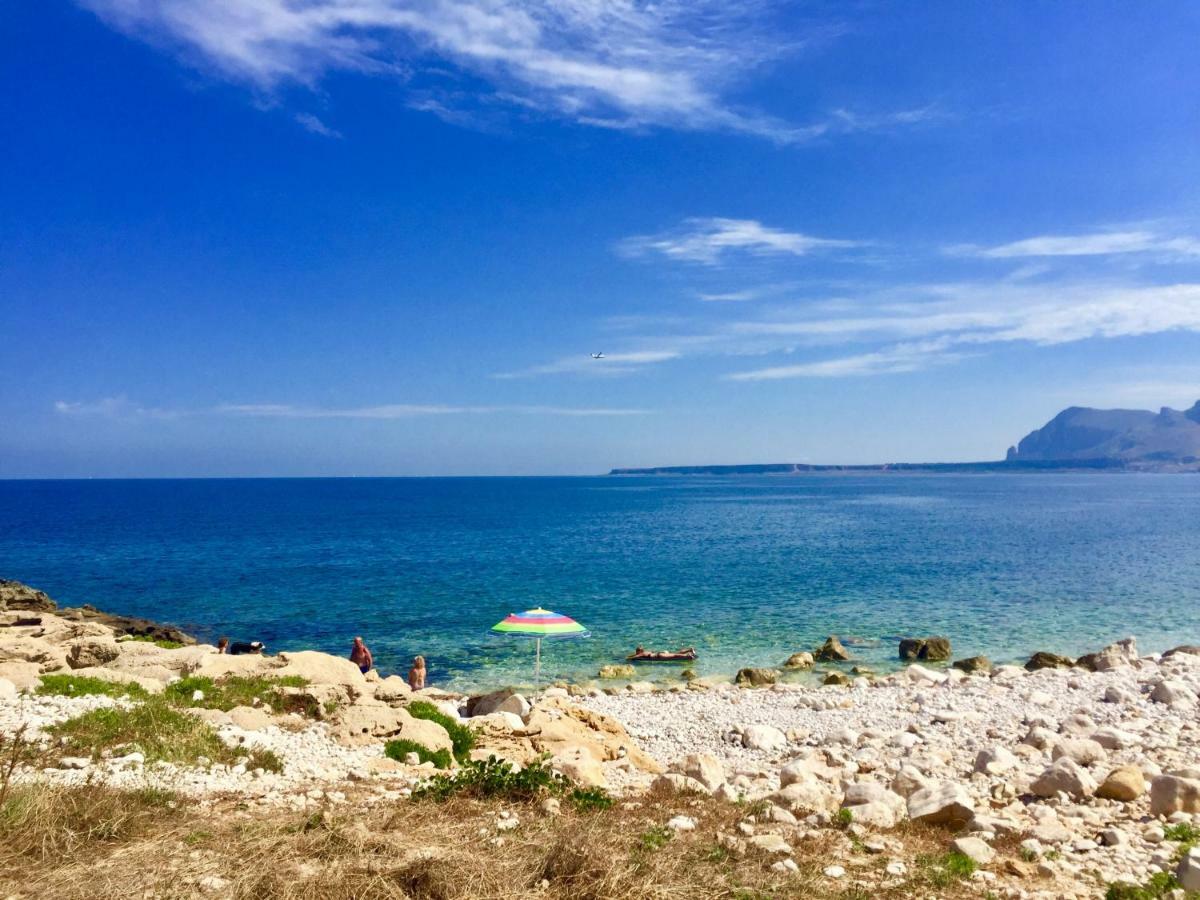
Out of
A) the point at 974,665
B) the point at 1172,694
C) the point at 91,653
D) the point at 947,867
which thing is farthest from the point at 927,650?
the point at 91,653

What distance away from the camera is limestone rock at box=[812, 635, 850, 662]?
31.3m

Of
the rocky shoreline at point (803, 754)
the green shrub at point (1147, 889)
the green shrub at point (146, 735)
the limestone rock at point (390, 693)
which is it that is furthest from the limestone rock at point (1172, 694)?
the green shrub at point (146, 735)

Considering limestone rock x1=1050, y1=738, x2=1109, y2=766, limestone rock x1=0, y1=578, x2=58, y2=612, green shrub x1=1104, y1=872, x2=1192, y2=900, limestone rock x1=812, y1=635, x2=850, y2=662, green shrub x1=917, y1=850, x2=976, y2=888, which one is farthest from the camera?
limestone rock x1=0, y1=578, x2=58, y2=612

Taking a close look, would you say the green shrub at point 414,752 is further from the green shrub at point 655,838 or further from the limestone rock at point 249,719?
the green shrub at point 655,838

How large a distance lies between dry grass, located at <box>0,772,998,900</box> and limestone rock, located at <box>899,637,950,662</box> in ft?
78.3

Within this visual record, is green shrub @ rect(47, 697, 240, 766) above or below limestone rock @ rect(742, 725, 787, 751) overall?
above

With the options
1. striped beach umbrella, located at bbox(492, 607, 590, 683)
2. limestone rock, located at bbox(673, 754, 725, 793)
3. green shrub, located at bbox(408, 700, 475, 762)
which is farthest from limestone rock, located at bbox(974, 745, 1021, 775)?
striped beach umbrella, located at bbox(492, 607, 590, 683)

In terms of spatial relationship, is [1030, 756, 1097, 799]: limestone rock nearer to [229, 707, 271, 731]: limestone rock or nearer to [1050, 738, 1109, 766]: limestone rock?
[1050, 738, 1109, 766]: limestone rock

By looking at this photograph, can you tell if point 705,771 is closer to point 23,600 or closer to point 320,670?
point 320,670

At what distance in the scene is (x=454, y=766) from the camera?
13.4 metres

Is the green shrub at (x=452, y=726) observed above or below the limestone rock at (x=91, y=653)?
below

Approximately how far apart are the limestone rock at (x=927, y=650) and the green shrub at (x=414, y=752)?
78.9ft

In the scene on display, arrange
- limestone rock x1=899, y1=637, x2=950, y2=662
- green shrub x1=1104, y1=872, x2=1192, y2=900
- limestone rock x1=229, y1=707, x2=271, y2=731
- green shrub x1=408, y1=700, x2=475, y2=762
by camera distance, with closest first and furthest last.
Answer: green shrub x1=1104, y1=872, x2=1192, y2=900
limestone rock x1=229, y1=707, x2=271, y2=731
green shrub x1=408, y1=700, x2=475, y2=762
limestone rock x1=899, y1=637, x2=950, y2=662

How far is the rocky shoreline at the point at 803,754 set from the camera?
9297 millimetres
